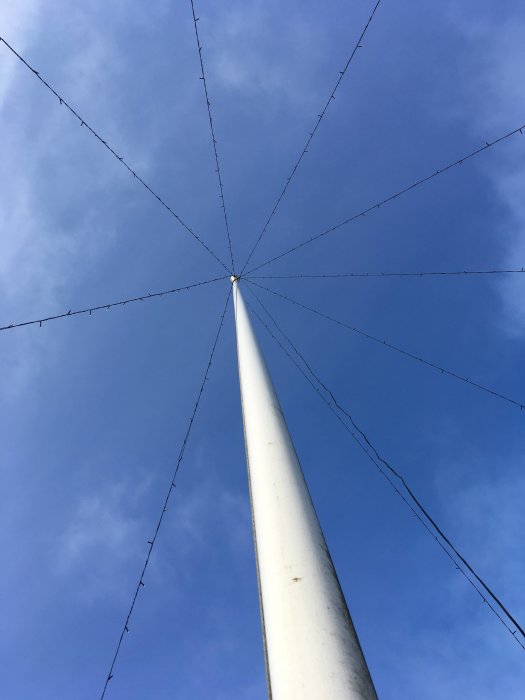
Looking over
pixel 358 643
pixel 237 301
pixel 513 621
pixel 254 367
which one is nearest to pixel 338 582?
pixel 358 643

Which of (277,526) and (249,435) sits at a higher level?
(249,435)

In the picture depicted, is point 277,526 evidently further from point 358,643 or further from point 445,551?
point 445,551

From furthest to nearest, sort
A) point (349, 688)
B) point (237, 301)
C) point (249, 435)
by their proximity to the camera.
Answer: point (237, 301) → point (249, 435) → point (349, 688)

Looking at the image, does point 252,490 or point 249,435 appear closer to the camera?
point 252,490

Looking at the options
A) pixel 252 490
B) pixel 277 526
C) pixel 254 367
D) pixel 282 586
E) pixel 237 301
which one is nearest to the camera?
pixel 282 586

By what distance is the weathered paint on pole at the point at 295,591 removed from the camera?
2.24 m

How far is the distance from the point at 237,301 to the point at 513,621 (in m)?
5.42

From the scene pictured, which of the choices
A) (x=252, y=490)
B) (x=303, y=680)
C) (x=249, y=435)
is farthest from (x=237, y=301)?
(x=303, y=680)

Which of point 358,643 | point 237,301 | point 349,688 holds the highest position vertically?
point 237,301

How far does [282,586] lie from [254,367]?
2.89 metres

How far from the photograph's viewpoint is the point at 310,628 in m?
2.43

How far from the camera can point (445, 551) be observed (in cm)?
564

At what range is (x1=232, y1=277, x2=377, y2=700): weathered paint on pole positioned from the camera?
2.24 m

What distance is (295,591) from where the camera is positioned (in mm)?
2662
